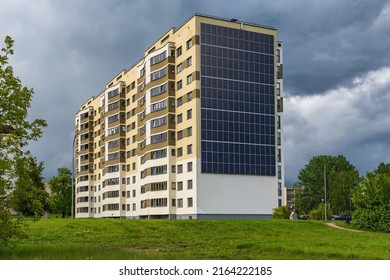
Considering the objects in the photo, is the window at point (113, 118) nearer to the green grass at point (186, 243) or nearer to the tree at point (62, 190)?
the tree at point (62, 190)

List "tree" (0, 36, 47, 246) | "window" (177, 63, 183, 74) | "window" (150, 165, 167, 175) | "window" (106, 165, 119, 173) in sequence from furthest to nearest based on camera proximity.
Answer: "window" (106, 165, 119, 173)
"window" (150, 165, 167, 175)
"window" (177, 63, 183, 74)
"tree" (0, 36, 47, 246)

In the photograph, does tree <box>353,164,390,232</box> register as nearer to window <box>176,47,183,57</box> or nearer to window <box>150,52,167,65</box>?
window <box>176,47,183,57</box>

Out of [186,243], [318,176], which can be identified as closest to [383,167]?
[318,176]

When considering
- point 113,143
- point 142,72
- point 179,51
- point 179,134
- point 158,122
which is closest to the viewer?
point 179,134

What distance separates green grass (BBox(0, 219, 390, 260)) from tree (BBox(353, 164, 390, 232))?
13.5 ft

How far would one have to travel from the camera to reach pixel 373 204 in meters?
50.9

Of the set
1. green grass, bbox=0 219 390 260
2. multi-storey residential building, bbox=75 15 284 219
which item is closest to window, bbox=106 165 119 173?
multi-storey residential building, bbox=75 15 284 219

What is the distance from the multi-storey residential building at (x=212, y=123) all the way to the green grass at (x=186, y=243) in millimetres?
22695

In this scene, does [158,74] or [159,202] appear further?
[158,74]

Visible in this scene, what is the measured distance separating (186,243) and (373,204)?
26.2 m

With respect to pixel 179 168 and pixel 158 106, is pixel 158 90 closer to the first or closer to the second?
pixel 158 106

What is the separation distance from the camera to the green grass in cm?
2216

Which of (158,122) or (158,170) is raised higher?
(158,122)
